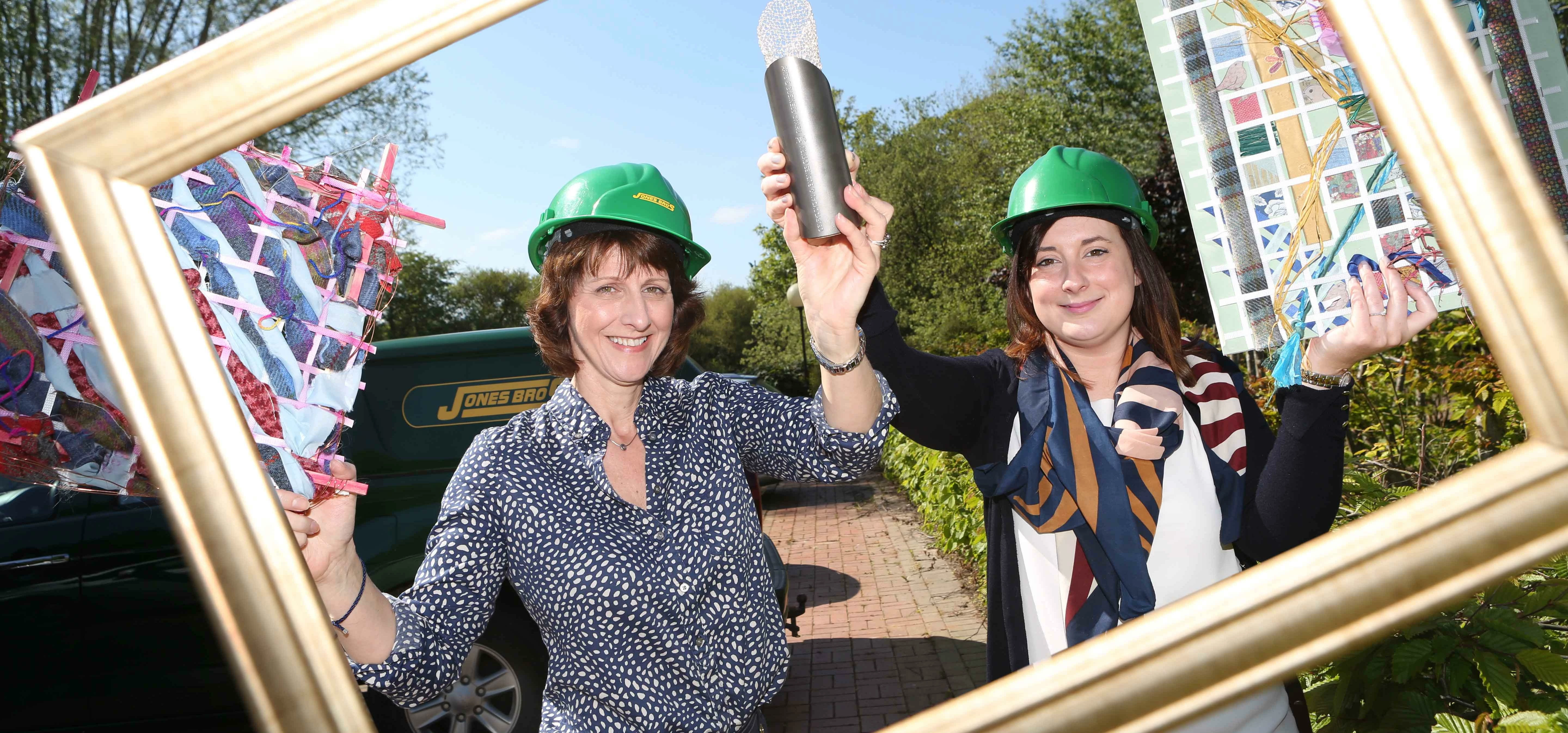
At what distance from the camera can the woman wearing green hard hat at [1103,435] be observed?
1.30m

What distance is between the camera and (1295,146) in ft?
3.31

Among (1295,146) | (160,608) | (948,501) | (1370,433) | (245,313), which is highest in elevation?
(245,313)

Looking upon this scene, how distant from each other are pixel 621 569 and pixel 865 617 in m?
1.08

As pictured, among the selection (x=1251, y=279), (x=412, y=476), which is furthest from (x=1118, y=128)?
(x=1251, y=279)

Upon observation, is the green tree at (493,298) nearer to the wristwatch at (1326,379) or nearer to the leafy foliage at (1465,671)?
the wristwatch at (1326,379)

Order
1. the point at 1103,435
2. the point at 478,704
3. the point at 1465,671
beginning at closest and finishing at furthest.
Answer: the point at 1103,435
the point at 1465,671
the point at 478,704

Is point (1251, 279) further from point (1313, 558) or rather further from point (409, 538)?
point (409, 538)

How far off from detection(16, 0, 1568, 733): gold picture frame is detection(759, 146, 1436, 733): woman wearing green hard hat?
652mm

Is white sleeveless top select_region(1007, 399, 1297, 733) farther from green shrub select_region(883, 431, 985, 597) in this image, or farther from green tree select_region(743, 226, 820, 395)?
green tree select_region(743, 226, 820, 395)

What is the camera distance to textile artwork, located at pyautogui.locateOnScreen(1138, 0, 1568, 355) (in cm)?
83

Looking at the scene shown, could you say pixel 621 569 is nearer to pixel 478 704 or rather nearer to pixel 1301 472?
pixel 1301 472

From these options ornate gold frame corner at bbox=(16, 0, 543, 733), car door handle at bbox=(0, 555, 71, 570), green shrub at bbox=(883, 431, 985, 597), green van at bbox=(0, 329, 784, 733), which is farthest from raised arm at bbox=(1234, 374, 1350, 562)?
car door handle at bbox=(0, 555, 71, 570)

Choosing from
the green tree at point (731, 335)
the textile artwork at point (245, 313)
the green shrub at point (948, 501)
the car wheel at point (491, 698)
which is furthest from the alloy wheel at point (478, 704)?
the green tree at point (731, 335)

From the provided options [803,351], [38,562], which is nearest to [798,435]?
[38,562]
